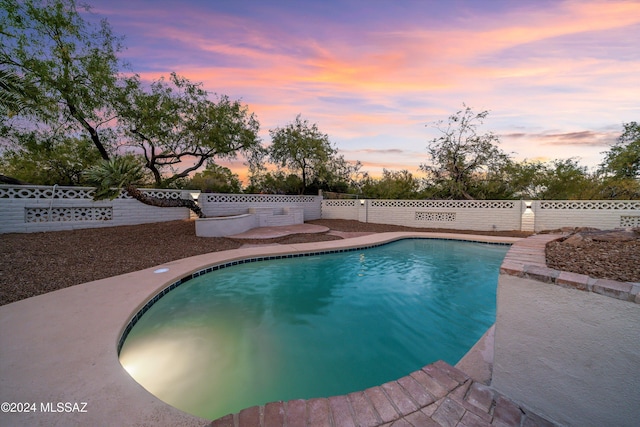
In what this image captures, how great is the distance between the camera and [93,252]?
5891 millimetres

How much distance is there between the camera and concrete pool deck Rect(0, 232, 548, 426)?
1.66m

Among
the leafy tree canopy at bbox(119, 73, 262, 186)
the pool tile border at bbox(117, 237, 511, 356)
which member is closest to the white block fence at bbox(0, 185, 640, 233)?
the pool tile border at bbox(117, 237, 511, 356)

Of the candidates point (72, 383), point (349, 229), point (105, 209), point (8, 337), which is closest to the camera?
point (72, 383)

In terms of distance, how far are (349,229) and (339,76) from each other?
6561 millimetres

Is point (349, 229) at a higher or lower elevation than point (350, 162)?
lower

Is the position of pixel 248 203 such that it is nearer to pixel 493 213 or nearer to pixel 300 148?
pixel 300 148

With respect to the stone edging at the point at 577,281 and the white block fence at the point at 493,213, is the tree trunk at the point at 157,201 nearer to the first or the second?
the white block fence at the point at 493,213

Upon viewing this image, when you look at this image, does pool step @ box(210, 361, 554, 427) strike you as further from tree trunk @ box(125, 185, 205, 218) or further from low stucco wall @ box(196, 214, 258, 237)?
tree trunk @ box(125, 185, 205, 218)

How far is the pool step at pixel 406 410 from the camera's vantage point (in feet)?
5.08

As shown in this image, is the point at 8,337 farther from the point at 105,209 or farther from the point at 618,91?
the point at 618,91

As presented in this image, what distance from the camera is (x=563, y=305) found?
153 cm

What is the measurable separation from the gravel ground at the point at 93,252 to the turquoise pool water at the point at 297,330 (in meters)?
1.71

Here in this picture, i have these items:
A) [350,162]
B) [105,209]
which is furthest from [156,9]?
[350,162]

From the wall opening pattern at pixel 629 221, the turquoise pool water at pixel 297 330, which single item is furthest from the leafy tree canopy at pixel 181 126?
the wall opening pattern at pixel 629 221
